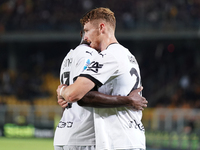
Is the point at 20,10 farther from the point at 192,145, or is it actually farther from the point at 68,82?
the point at 68,82

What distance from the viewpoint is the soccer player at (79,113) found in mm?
3439

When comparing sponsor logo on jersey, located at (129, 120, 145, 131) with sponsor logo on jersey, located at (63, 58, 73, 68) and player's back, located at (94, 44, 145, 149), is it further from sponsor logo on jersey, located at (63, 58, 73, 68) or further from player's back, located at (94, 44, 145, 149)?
sponsor logo on jersey, located at (63, 58, 73, 68)

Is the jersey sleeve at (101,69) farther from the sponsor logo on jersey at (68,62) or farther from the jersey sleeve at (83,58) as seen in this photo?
the sponsor logo on jersey at (68,62)

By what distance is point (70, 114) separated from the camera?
363 cm

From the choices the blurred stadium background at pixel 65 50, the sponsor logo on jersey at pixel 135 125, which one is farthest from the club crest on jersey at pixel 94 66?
the blurred stadium background at pixel 65 50

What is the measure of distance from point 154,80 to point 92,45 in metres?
15.4

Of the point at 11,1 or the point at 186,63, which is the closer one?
the point at 186,63

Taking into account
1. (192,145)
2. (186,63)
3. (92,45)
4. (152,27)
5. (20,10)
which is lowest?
(192,145)

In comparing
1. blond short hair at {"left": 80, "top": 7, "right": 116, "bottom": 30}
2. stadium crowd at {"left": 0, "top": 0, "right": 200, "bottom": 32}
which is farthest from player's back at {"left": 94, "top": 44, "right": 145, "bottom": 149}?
stadium crowd at {"left": 0, "top": 0, "right": 200, "bottom": 32}

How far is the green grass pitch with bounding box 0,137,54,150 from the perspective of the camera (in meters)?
11.8

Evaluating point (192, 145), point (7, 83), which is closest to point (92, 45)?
point (192, 145)

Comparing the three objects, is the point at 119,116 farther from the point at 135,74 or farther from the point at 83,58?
the point at 83,58

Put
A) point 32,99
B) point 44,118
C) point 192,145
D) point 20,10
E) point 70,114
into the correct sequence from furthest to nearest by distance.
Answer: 1. point 20,10
2. point 32,99
3. point 44,118
4. point 192,145
5. point 70,114

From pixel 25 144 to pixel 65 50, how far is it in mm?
10458
